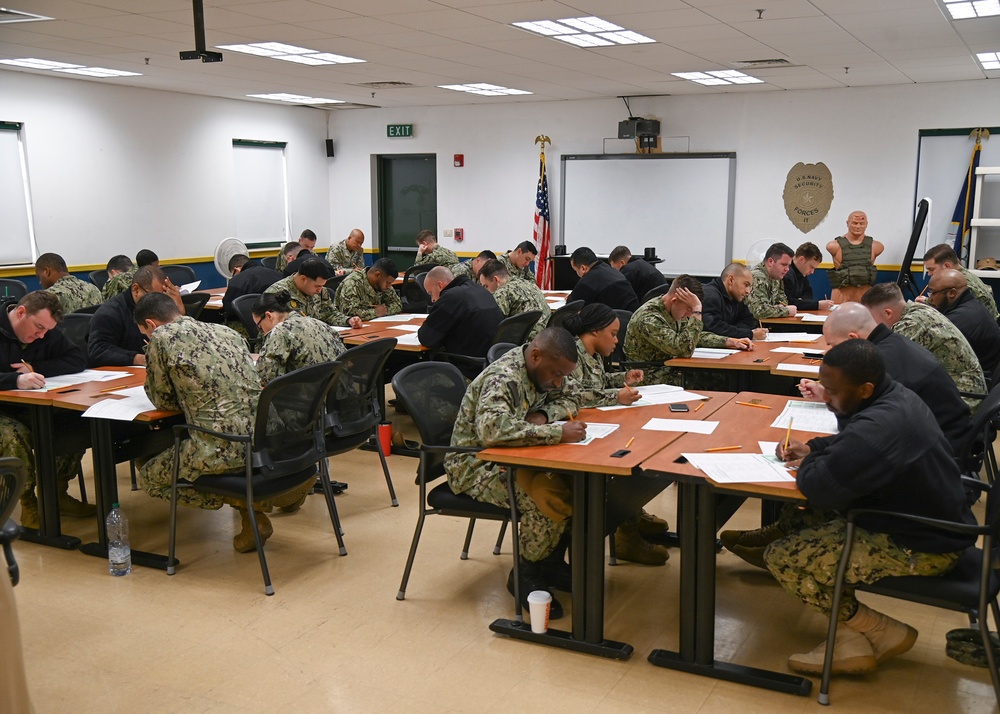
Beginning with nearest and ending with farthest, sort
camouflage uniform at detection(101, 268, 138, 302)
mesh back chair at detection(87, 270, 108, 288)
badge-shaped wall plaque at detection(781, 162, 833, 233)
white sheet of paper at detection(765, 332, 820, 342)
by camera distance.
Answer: white sheet of paper at detection(765, 332, 820, 342)
camouflage uniform at detection(101, 268, 138, 302)
mesh back chair at detection(87, 270, 108, 288)
badge-shaped wall plaque at detection(781, 162, 833, 233)

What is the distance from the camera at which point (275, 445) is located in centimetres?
400

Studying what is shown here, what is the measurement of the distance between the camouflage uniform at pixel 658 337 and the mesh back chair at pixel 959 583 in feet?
8.33

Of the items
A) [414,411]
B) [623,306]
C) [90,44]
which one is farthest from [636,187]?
[414,411]

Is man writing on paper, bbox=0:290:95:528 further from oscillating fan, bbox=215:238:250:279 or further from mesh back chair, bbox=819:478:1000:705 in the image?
oscillating fan, bbox=215:238:250:279

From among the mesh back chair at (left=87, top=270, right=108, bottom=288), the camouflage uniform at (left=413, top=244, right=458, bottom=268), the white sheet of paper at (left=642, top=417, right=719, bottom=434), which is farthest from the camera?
the camouflage uniform at (left=413, top=244, right=458, bottom=268)

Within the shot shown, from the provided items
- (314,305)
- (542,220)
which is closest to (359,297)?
(314,305)

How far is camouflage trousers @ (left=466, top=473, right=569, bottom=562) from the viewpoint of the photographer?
11.7 ft

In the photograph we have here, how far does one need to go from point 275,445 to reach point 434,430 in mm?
755

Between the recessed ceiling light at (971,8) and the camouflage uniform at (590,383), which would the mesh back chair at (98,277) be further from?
the recessed ceiling light at (971,8)

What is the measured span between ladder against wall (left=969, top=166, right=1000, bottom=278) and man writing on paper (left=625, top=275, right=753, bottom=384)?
226 inches

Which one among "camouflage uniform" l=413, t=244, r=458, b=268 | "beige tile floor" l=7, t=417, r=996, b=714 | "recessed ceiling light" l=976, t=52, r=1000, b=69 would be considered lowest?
"beige tile floor" l=7, t=417, r=996, b=714

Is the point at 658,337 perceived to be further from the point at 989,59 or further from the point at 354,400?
the point at 989,59

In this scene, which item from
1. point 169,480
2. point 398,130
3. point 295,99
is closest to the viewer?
point 169,480

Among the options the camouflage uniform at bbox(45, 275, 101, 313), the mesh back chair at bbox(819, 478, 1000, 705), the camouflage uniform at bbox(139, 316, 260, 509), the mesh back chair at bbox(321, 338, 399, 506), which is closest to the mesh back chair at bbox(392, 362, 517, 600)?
the mesh back chair at bbox(321, 338, 399, 506)
